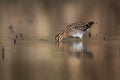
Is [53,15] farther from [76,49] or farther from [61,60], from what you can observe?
[61,60]

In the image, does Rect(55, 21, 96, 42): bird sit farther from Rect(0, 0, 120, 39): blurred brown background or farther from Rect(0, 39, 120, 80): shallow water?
Rect(0, 0, 120, 39): blurred brown background

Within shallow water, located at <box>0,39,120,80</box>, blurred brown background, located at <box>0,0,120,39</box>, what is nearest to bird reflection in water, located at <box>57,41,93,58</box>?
shallow water, located at <box>0,39,120,80</box>

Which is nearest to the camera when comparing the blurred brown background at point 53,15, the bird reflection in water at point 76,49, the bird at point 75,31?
the bird reflection in water at point 76,49

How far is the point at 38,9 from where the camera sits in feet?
9.68

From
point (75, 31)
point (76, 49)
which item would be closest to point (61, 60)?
point (76, 49)

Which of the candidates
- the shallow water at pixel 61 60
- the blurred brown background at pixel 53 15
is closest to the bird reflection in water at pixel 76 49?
the shallow water at pixel 61 60

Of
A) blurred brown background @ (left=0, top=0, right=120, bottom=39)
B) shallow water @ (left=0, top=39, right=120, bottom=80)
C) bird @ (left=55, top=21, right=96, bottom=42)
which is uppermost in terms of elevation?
blurred brown background @ (left=0, top=0, right=120, bottom=39)

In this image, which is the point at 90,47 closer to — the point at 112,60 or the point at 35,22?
the point at 112,60

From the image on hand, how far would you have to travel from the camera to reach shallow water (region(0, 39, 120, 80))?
44.3 inches

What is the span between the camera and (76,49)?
1669mm

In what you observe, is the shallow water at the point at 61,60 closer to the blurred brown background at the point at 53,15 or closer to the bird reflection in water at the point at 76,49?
the bird reflection in water at the point at 76,49

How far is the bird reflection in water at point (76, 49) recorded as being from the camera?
1.54 metres

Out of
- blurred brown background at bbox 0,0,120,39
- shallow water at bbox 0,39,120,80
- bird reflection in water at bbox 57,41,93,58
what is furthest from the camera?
blurred brown background at bbox 0,0,120,39

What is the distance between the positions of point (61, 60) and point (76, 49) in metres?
0.29
